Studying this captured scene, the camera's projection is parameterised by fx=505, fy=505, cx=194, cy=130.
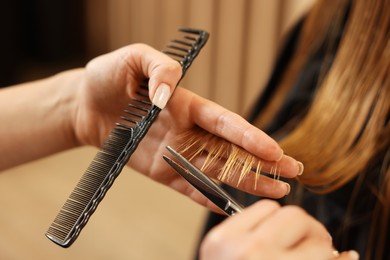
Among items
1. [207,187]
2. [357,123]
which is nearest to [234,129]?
[207,187]

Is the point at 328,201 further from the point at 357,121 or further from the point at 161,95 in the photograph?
the point at 161,95

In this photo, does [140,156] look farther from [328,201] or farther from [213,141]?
[328,201]

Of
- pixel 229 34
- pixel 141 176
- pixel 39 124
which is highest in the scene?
pixel 39 124

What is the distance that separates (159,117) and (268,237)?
0.89ft

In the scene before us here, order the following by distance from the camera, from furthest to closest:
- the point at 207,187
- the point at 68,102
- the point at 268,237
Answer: the point at 68,102
the point at 207,187
the point at 268,237

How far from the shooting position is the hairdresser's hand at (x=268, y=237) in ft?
1.21

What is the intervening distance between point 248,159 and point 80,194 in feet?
0.58

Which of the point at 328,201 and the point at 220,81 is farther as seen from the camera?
the point at 220,81

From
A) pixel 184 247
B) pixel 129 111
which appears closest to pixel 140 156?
pixel 129 111

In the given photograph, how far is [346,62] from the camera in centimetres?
77

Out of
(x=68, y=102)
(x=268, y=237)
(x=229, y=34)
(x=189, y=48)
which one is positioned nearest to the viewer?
(x=268, y=237)

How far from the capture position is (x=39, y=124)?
2.42 ft

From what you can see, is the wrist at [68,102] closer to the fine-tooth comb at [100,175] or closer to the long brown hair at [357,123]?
the fine-tooth comb at [100,175]

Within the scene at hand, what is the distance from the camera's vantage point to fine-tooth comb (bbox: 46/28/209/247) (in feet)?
1.59
